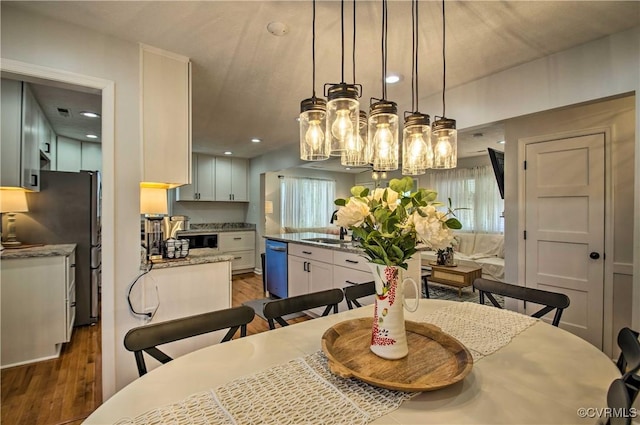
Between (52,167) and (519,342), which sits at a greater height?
(52,167)

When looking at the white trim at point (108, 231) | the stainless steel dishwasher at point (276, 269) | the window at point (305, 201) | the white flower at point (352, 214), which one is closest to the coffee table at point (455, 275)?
the stainless steel dishwasher at point (276, 269)

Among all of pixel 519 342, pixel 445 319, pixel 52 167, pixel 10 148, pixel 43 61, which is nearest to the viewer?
pixel 519 342

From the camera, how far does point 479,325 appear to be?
144cm

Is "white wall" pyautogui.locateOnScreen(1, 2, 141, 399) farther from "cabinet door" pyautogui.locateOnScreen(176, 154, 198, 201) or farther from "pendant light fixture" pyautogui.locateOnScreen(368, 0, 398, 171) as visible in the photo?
"cabinet door" pyautogui.locateOnScreen(176, 154, 198, 201)

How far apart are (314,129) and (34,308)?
295 centimetres

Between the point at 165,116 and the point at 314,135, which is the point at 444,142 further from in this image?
the point at 165,116

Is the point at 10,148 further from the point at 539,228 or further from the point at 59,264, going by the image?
the point at 539,228

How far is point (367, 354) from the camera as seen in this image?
1.10m

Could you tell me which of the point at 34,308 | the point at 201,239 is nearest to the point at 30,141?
the point at 34,308

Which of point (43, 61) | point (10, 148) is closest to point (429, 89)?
point (43, 61)

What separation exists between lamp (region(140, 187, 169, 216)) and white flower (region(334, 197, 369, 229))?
6.27 feet

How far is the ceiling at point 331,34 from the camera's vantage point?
1.65m

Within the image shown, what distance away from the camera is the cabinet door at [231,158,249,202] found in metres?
6.38

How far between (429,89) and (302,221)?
4.63 m
